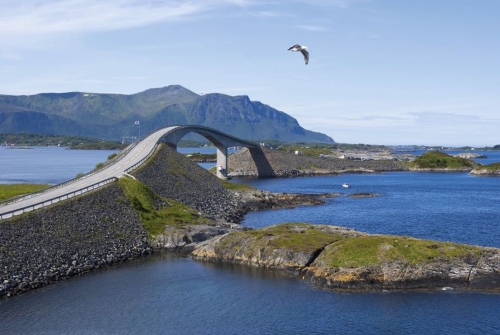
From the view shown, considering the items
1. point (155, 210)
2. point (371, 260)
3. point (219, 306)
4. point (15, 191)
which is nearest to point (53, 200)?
point (155, 210)

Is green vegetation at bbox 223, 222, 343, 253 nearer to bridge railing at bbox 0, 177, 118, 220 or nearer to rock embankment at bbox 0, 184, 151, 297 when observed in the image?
rock embankment at bbox 0, 184, 151, 297

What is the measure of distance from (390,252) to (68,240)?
35.0m

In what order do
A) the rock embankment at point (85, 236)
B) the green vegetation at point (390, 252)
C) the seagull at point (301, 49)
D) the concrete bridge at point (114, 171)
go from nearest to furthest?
1. the seagull at point (301, 49)
2. the rock embankment at point (85, 236)
3. the green vegetation at point (390, 252)
4. the concrete bridge at point (114, 171)

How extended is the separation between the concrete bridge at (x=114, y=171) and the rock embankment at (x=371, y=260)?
22.1m

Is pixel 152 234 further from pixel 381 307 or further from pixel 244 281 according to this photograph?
pixel 381 307

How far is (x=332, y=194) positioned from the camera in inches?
5438

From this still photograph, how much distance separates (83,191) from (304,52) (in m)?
58.4

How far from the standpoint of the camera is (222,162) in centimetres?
18375

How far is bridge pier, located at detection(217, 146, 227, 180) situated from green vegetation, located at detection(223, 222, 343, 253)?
109384 mm

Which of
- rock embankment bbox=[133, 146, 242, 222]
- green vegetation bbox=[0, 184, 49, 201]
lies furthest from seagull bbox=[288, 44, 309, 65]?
green vegetation bbox=[0, 184, 49, 201]

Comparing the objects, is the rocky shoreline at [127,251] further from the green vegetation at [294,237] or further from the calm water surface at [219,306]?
the calm water surface at [219,306]

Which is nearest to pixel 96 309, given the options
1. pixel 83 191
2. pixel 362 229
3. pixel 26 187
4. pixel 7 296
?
pixel 7 296

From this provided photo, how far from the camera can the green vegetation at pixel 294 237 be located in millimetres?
63812

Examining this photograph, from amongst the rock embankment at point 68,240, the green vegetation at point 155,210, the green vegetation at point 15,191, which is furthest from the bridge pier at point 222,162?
the rock embankment at point 68,240
